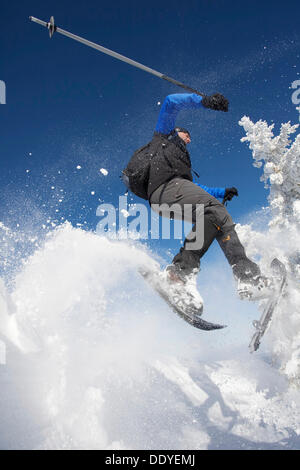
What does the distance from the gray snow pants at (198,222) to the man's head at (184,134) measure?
768 millimetres

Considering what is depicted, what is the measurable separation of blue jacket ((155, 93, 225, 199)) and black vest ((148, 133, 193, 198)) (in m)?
0.13

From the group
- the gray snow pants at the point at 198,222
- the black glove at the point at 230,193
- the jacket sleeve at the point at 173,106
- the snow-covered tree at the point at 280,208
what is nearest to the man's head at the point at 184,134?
the jacket sleeve at the point at 173,106

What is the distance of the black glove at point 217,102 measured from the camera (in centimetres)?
392

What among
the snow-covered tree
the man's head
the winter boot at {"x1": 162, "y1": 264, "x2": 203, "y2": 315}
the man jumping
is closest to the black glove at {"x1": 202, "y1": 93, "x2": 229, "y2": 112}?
the man jumping

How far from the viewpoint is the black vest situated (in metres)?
4.08

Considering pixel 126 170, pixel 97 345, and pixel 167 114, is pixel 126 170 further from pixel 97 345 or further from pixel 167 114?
pixel 97 345

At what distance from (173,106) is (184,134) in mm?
502

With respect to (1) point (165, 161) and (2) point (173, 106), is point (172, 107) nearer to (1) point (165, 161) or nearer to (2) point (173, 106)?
(2) point (173, 106)

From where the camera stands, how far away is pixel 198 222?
3930 millimetres

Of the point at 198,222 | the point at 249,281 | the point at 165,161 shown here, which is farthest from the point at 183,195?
the point at 249,281

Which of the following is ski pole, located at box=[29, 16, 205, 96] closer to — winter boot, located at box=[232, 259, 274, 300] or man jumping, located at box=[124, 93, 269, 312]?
man jumping, located at box=[124, 93, 269, 312]

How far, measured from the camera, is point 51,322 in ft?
23.0

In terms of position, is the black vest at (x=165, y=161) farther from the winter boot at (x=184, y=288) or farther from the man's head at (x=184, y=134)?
the winter boot at (x=184, y=288)
